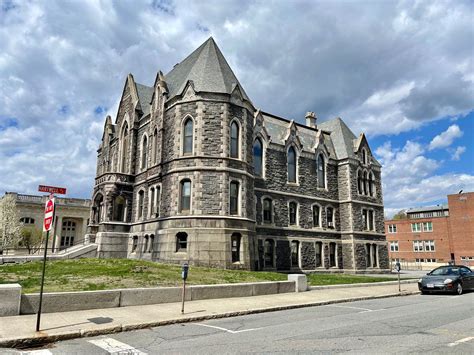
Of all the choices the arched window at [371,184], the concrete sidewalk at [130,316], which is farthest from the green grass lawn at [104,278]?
the arched window at [371,184]

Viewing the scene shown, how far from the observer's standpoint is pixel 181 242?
78.7 ft

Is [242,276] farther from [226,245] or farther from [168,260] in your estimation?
[168,260]

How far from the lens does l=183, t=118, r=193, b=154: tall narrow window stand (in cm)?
2583

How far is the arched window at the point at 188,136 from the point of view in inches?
1017

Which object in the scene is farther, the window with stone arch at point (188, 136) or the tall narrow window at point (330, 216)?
the tall narrow window at point (330, 216)

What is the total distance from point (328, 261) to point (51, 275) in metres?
26.3

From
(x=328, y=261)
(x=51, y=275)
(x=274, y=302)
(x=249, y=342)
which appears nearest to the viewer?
(x=249, y=342)

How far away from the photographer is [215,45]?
29.9m

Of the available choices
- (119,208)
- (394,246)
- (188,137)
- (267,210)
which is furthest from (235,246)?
(394,246)

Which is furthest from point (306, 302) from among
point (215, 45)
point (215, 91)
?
point (215, 45)

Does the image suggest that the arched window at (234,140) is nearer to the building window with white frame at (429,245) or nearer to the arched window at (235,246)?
the arched window at (235,246)

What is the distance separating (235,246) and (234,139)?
7.51 meters

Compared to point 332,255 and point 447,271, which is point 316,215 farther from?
point 447,271

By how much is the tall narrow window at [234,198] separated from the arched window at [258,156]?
6.77m
